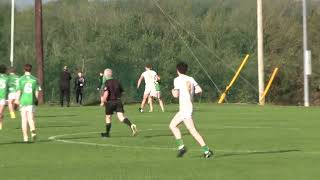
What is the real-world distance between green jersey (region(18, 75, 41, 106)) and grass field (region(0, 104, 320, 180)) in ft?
3.44

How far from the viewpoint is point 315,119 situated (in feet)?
105

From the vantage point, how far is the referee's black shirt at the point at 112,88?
890 inches

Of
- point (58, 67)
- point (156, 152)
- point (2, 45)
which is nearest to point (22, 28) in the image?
point (2, 45)

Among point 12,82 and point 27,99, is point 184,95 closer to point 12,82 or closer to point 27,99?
point 27,99

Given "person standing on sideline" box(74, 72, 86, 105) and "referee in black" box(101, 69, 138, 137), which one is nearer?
"referee in black" box(101, 69, 138, 137)

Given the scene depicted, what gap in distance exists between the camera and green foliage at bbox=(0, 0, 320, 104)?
58.5 metres

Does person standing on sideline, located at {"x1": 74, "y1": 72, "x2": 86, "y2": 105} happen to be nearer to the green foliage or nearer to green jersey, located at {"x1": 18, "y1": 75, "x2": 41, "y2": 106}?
the green foliage

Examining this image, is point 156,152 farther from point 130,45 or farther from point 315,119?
point 130,45

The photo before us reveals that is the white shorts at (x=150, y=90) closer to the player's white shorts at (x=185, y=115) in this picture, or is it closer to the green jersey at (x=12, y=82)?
the green jersey at (x=12, y=82)

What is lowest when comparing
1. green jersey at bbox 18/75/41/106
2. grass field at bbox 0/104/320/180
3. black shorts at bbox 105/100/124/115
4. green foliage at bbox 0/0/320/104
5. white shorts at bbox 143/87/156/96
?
grass field at bbox 0/104/320/180

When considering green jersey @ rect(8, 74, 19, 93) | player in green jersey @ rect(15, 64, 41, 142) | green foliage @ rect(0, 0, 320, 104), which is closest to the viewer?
player in green jersey @ rect(15, 64, 41, 142)

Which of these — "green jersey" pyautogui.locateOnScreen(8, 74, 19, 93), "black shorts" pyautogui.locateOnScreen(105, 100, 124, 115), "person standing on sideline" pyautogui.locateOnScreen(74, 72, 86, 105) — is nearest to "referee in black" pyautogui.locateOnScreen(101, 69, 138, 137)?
"black shorts" pyautogui.locateOnScreen(105, 100, 124, 115)

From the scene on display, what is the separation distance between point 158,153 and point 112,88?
4773 millimetres

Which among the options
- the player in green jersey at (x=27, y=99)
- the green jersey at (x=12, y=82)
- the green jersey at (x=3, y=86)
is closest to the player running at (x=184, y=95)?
the player in green jersey at (x=27, y=99)
